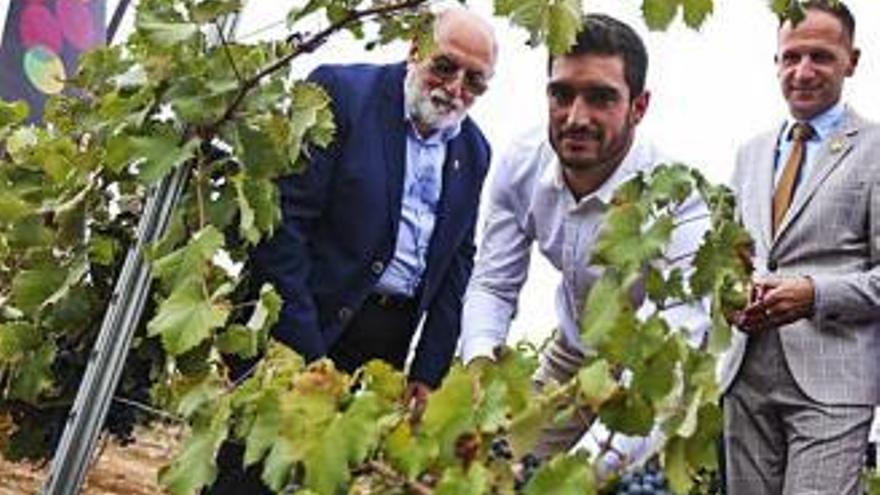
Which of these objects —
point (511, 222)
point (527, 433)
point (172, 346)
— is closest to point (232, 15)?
point (172, 346)

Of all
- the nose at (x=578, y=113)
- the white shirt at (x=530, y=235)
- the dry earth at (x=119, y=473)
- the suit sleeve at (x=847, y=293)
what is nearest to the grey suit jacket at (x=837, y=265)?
the suit sleeve at (x=847, y=293)

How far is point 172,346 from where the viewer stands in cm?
145

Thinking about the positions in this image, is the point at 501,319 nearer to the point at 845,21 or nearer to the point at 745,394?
the point at 745,394

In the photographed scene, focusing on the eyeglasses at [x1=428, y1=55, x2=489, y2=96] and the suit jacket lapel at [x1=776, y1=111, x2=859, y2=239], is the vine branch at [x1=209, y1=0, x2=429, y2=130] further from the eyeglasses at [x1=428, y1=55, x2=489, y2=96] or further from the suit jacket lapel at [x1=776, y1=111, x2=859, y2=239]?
the suit jacket lapel at [x1=776, y1=111, x2=859, y2=239]

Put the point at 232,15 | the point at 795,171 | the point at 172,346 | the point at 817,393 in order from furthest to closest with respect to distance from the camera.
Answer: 1. the point at 795,171
2. the point at 817,393
3. the point at 232,15
4. the point at 172,346

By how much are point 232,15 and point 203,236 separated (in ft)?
0.97

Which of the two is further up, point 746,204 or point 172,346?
point 746,204

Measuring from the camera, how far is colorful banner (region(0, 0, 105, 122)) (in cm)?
473

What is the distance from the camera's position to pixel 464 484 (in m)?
1.12

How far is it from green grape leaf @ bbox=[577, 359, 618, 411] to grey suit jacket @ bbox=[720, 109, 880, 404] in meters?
1.22

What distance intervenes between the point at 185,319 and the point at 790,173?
1458 millimetres

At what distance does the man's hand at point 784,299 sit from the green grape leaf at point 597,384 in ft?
3.78

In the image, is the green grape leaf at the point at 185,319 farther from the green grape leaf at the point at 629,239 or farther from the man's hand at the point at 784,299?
the man's hand at the point at 784,299

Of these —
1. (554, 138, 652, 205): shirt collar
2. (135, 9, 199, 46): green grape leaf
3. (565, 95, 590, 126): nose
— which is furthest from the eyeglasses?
(135, 9, 199, 46): green grape leaf
